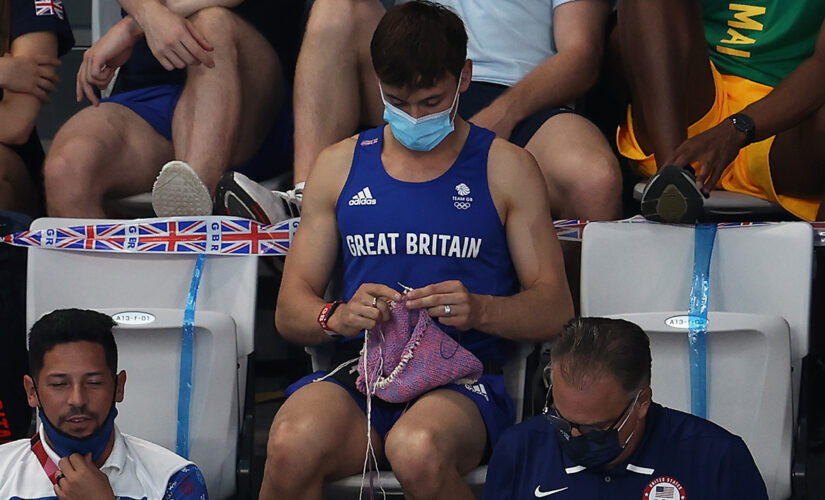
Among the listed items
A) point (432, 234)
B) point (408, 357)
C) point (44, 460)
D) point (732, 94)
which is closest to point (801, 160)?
point (732, 94)

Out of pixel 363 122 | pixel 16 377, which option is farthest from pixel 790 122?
pixel 16 377

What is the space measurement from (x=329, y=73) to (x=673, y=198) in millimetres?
1027

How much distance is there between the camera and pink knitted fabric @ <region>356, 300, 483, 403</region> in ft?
9.06

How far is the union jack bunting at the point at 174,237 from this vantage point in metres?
3.15

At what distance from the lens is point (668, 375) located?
114 inches

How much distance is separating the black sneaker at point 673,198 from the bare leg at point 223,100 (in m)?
1.21

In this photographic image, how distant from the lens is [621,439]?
237cm

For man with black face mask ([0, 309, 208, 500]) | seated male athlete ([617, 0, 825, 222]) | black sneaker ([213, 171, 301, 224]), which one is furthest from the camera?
seated male athlete ([617, 0, 825, 222])

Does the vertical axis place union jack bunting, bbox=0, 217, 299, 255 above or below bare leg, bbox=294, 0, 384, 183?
below

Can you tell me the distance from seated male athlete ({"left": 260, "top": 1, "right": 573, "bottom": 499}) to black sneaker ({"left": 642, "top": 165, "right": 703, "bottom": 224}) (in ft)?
0.92

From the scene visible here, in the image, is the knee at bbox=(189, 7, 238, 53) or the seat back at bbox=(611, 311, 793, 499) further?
the knee at bbox=(189, 7, 238, 53)

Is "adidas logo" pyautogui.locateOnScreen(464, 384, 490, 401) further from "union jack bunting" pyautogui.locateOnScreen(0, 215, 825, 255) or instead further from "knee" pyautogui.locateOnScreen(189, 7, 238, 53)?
"knee" pyautogui.locateOnScreen(189, 7, 238, 53)

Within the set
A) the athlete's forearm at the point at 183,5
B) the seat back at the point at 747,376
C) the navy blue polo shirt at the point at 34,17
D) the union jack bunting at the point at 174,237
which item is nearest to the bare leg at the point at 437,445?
the seat back at the point at 747,376

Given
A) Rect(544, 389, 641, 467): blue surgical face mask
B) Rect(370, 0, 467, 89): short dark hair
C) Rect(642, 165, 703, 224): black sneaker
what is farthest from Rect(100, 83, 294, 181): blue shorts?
Rect(544, 389, 641, 467): blue surgical face mask
